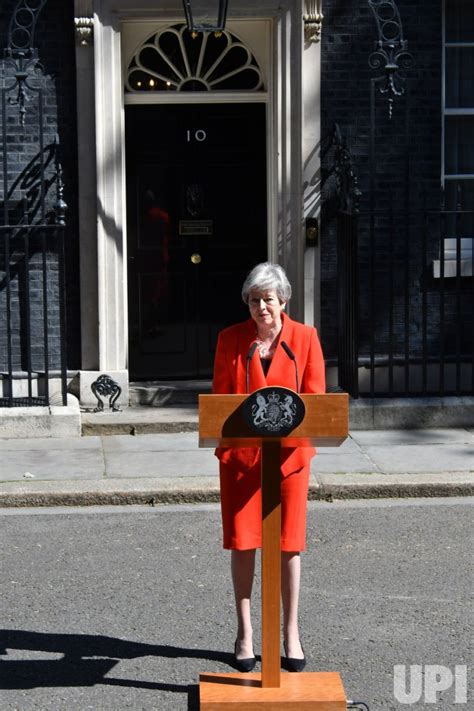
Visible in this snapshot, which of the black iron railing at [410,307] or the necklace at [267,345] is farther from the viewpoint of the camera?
the black iron railing at [410,307]

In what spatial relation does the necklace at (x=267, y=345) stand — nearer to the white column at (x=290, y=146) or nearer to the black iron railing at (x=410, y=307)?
the black iron railing at (x=410, y=307)

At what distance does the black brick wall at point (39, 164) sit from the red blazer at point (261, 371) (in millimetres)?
5549

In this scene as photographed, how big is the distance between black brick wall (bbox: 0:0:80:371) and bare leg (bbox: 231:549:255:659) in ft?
18.9

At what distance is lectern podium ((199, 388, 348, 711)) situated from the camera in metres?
4.89

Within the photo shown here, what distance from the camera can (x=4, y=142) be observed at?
1013 cm

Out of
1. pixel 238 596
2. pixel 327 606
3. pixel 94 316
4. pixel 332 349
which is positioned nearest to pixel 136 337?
pixel 94 316

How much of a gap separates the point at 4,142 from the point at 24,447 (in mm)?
2408

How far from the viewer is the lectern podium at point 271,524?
4887mm

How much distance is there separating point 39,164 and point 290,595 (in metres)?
6.28

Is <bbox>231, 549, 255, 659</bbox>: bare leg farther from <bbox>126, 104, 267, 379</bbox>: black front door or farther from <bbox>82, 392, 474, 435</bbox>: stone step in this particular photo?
<bbox>126, 104, 267, 379</bbox>: black front door

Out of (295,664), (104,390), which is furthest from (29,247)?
(295,664)

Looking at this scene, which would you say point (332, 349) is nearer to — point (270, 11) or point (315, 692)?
point (270, 11)

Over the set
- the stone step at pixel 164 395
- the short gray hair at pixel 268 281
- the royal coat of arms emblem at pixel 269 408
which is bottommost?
the stone step at pixel 164 395

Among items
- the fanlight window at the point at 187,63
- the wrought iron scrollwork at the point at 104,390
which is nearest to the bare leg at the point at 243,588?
the wrought iron scrollwork at the point at 104,390
